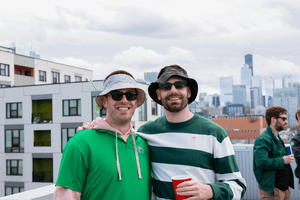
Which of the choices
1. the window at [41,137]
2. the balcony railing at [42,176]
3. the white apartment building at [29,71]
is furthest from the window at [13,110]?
the balcony railing at [42,176]

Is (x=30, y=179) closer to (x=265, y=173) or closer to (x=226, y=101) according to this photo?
(x=265, y=173)

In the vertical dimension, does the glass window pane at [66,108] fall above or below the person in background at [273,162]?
above

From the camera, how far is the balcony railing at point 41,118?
94.2 ft

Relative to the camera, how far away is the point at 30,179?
28141 mm

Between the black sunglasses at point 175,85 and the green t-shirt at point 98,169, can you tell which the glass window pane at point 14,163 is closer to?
the green t-shirt at point 98,169

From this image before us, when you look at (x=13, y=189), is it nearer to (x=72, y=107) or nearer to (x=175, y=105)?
(x=72, y=107)

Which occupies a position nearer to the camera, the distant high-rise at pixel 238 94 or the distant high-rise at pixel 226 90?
the distant high-rise at pixel 238 94

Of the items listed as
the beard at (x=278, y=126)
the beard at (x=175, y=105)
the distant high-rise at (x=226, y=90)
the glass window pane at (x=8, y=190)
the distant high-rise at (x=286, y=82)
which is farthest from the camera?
Answer: the distant high-rise at (x=226, y=90)

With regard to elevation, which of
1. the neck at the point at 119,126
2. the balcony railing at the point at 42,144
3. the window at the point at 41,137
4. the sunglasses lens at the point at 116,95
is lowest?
the balcony railing at the point at 42,144

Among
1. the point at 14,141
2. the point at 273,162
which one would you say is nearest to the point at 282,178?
the point at 273,162

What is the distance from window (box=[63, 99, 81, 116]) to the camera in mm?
27234

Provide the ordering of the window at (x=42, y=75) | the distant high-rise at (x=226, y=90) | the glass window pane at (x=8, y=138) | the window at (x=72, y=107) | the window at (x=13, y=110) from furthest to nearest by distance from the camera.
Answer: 1. the distant high-rise at (x=226, y=90)
2. the window at (x=42, y=75)
3. the glass window pane at (x=8, y=138)
4. the window at (x=13, y=110)
5. the window at (x=72, y=107)

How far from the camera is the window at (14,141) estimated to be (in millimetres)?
29125

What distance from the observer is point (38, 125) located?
28.6 metres
